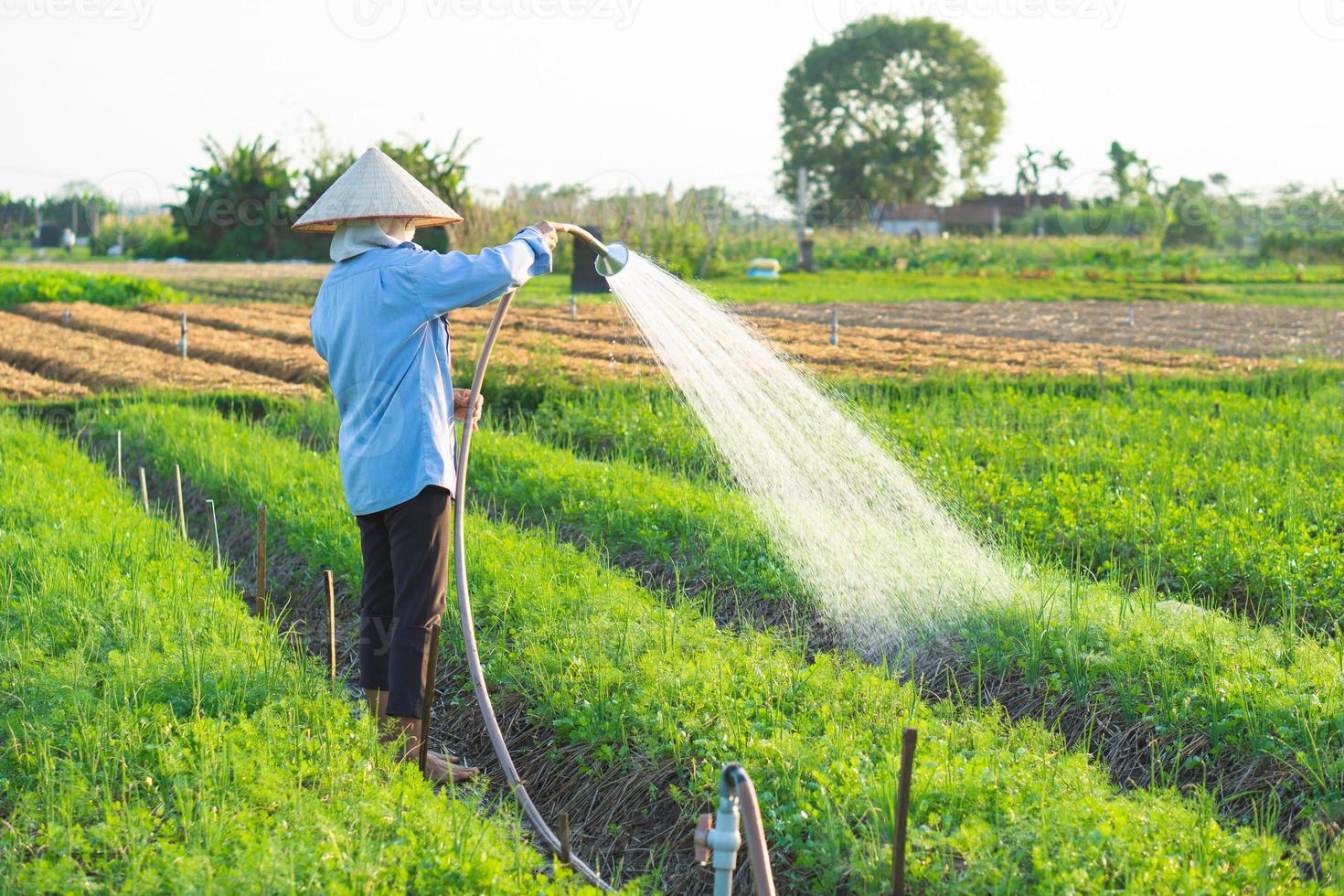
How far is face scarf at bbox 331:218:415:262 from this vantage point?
11.4ft

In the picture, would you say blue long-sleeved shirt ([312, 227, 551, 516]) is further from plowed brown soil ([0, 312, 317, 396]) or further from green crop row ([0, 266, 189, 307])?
green crop row ([0, 266, 189, 307])

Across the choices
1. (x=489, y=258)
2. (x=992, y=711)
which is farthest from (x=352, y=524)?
(x=992, y=711)

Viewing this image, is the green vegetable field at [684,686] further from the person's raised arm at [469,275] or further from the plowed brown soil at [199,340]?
the plowed brown soil at [199,340]

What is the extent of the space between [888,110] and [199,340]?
43.1 metres

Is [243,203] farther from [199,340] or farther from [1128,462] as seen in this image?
[1128,462]

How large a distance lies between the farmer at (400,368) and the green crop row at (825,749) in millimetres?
512

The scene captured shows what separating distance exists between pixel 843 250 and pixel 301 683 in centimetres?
3346

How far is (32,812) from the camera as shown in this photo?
2.85 metres

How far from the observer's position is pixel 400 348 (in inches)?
133

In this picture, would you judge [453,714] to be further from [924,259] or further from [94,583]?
[924,259]

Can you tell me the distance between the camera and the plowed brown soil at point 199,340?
11914 mm

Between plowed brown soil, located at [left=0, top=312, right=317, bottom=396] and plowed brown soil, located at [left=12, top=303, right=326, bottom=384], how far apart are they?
241 millimetres

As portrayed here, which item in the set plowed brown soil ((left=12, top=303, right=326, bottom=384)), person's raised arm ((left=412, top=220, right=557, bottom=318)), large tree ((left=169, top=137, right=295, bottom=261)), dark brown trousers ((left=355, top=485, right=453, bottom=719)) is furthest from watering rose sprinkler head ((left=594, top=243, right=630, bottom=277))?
large tree ((left=169, top=137, right=295, bottom=261))

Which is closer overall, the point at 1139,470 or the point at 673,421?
the point at 1139,470
